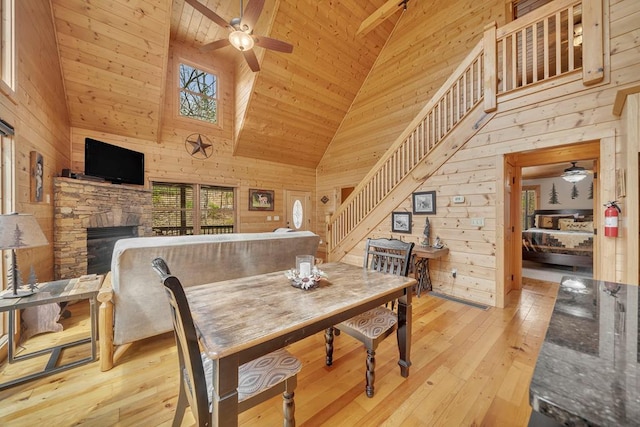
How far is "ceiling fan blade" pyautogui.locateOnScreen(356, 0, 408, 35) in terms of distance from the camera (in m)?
4.20

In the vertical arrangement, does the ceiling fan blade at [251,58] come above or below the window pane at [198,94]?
below

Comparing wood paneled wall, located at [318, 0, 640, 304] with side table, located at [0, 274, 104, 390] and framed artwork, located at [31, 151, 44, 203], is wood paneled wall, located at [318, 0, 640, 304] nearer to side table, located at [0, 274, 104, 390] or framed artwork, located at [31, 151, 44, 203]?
side table, located at [0, 274, 104, 390]

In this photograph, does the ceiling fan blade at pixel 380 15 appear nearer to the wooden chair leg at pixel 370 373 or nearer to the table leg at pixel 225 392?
the wooden chair leg at pixel 370 373

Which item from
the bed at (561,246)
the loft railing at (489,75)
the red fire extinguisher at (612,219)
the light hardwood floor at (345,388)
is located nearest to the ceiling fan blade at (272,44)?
the loft railing at (489,75)

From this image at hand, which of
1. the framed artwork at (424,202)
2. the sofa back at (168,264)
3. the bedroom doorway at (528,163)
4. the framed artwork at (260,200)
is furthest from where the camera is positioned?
the framed artwork at (260,200)

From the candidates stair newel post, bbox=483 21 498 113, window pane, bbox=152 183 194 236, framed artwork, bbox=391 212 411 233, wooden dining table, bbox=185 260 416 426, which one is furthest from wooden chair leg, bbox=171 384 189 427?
window pane, bbox=152 183 194 236

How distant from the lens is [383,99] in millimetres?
5953

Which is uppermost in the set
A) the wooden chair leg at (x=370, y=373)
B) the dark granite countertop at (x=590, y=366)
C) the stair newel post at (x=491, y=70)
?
the stair newel post at (x=491, y=70)

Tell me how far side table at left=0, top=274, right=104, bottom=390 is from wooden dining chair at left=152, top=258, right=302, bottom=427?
4.30 ft

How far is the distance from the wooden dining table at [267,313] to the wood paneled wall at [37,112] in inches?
107

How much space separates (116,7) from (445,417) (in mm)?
6053

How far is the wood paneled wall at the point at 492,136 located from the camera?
2.50 m

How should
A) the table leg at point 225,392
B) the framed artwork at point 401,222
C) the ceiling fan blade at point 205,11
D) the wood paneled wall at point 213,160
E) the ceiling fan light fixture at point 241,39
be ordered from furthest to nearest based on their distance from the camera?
the wood paneled wall at point 213,160 < the framed artwork at point 401,222 < the ceiling fan light fixture at point 241,39 < the ceiling fan blade at point 205,11 < the table leg at point 225,392

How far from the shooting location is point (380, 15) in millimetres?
4535
